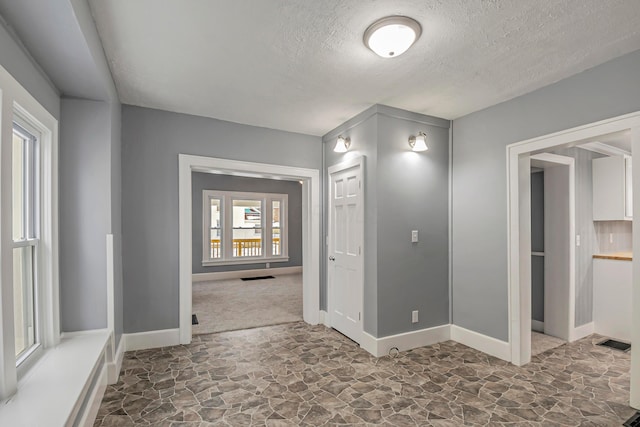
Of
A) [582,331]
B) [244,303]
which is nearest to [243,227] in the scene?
[244,303]

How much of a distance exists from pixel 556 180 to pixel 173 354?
4632 mm

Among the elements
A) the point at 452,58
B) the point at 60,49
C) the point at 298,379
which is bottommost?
the point at 298,379

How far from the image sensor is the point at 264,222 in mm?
8359

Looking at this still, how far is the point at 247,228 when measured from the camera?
8227 mm

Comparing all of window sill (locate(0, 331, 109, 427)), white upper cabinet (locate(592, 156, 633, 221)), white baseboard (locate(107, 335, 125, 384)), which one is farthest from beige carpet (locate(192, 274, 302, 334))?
white upper cabinet (locate(592, 156, 633, 221))

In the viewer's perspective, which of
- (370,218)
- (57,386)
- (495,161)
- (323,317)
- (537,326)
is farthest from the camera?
(323,317)

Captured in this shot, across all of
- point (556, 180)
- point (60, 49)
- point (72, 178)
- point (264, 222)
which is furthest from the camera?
point (264, 222)

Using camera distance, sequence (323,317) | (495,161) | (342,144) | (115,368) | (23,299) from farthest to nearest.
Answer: (323,317) → (342,144) → (495,161) → (115,368) → (23,299)

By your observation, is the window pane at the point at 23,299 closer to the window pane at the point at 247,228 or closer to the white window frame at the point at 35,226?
the white window frame at the point at 35,226

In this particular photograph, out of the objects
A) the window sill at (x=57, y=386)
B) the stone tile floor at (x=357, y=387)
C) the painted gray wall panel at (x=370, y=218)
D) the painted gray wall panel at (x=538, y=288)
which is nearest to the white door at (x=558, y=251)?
the painted gray wall panel at (x=538, y=288)

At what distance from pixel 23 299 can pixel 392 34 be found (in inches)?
115

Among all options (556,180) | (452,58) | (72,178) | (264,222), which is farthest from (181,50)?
(264,222)

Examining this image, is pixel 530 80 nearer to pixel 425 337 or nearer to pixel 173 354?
pixel 425 337

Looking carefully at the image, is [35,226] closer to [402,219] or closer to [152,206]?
[152,206]
